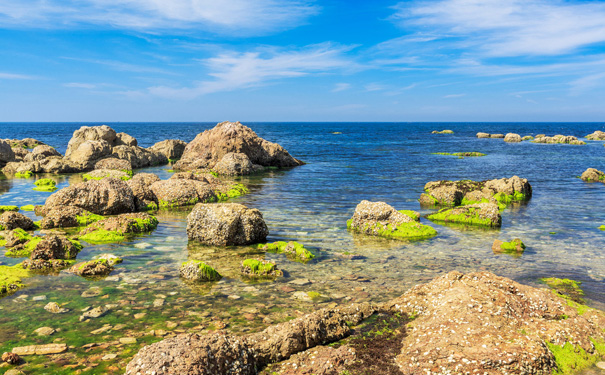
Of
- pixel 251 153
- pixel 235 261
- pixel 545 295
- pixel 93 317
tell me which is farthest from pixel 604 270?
pixel 251 153

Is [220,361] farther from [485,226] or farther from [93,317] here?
[485,226]

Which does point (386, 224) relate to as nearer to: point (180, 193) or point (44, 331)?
point (180, 193)

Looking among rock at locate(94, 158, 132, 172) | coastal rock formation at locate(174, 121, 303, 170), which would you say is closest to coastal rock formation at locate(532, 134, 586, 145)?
coastal rock formation at locate(174, 121, 303, 170)

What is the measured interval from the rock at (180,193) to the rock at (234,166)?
10.9m

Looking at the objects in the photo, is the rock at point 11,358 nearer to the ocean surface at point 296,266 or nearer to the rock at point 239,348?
the ocean surface at point 296,266

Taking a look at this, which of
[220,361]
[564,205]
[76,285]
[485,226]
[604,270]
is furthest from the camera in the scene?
[564,205]

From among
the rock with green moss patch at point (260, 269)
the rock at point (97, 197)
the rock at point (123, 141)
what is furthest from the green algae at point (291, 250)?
the rock at point (123, 141)

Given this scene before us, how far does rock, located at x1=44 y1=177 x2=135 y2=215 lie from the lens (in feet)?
53.7

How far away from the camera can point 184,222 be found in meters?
16.3

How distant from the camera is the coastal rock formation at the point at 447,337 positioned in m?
5.33

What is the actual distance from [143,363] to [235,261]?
259 inches

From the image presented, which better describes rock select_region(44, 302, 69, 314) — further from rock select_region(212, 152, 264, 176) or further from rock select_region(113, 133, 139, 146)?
rock select_region(113, 133, 139, 146)

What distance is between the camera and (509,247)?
1274cm

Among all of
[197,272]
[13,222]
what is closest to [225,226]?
[197,272]
